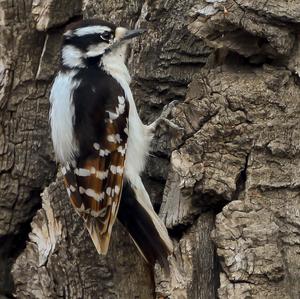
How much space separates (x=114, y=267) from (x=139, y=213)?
270 millimetres

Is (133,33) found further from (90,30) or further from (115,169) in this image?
(115,169)

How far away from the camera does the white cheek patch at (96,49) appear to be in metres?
4.67

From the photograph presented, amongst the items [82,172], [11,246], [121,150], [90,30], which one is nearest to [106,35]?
[90,30]

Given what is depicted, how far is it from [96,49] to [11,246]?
1.11m

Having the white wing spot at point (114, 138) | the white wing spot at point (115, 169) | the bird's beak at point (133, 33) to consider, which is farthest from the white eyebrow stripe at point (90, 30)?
the white wing spot at point (115, 169)

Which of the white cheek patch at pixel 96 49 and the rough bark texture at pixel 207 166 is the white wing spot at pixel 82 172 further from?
the white cheek patch at pixel 96 49

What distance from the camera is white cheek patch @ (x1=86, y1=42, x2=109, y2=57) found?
15.3 ft

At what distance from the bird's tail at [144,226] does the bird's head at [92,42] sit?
68 cm

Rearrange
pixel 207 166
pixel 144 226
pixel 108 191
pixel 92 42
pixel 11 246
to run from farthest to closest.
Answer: pixel 11 246
pixel 92 42
pixel 108 191
pixel 144 226
pixel 207 166

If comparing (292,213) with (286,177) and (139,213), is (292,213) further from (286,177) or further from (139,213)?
(139,213)

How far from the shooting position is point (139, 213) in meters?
4.21

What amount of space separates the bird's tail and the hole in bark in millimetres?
629

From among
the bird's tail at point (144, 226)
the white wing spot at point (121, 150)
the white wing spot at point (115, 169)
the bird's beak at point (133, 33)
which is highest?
the bird's beak at point (133, 33)

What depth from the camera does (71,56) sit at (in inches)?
181
